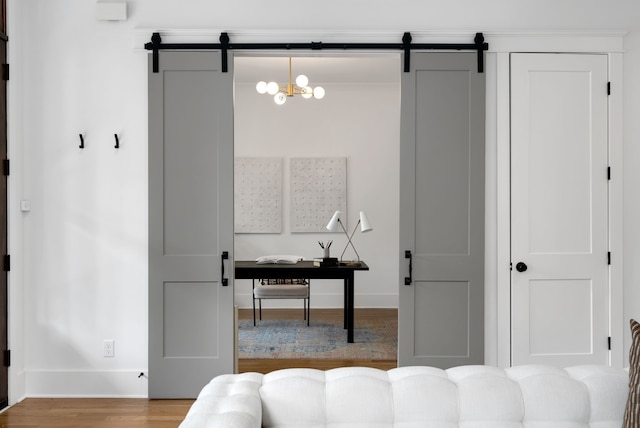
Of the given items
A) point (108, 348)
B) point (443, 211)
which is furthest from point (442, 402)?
point (108, 348)

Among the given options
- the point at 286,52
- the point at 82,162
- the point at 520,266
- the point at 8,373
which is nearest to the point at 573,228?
the point at 520,266

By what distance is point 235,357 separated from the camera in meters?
3.83

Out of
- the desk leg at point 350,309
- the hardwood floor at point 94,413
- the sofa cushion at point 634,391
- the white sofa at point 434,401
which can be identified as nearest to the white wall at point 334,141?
the desk leg at point 350,309

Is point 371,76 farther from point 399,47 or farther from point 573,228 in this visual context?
point 573,228

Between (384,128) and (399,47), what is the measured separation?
333cm

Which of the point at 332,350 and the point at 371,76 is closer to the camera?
the point at 332,350

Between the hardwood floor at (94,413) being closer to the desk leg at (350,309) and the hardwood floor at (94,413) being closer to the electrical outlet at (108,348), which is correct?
the electrical outlet at (108,348)

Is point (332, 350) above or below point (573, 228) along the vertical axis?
below

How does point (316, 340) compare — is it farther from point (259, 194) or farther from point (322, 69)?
point (322, 69)

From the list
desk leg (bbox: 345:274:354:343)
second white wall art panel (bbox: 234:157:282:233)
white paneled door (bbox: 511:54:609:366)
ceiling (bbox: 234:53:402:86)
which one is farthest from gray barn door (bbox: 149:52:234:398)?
second white wall art panel (bbox: 234:157:282:233)

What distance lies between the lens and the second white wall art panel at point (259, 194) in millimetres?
7078

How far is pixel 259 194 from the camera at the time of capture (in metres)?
7.09

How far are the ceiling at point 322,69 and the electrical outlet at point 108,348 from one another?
3.21 meters

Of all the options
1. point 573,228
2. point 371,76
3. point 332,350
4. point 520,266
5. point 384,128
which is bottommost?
point 332,350
